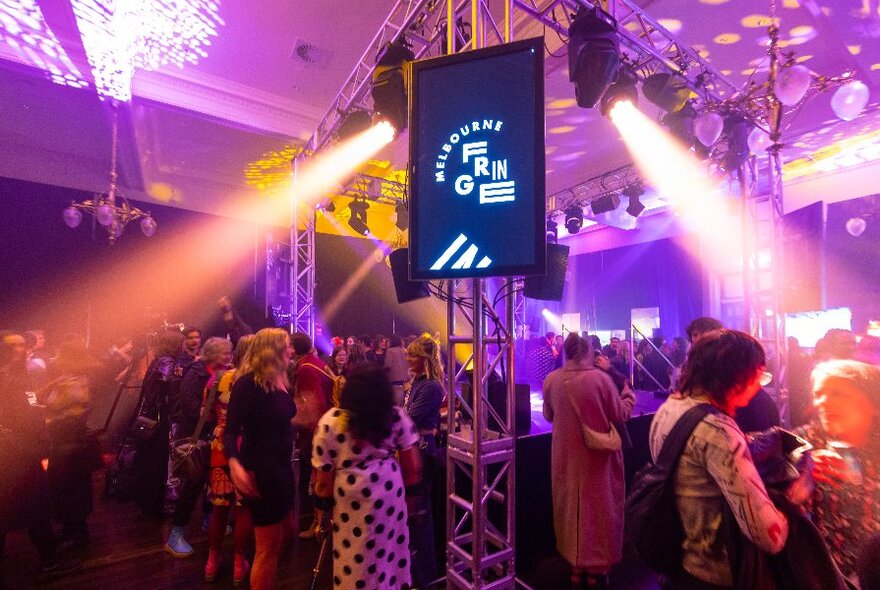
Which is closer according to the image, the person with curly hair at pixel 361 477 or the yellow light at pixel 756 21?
the person with curly hair at pixel 361 477

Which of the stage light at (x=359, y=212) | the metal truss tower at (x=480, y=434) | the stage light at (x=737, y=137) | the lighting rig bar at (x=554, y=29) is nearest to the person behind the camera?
the metal truss tower at (x=480, y=434)

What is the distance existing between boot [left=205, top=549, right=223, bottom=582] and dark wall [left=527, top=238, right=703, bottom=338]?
1015 cm

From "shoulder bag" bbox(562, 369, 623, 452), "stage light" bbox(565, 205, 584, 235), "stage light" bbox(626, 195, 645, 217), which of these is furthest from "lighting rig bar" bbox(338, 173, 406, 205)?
"shoulder bag" bbox(562, 369, 623, 452)

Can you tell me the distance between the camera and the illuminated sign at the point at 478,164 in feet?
6.50

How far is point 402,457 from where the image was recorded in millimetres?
2223

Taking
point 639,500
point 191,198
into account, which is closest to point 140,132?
point 191,198

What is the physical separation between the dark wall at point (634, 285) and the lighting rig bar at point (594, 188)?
2.93 m

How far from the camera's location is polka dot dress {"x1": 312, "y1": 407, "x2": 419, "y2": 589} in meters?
2.01

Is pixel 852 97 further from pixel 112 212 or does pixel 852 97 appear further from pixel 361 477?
pixel 112 212

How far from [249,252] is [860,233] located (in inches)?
432

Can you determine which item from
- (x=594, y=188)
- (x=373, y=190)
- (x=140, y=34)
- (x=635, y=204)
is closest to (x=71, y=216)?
(x=140, y=34)

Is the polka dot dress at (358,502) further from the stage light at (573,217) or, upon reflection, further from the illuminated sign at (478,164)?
the stage light at (573,217)

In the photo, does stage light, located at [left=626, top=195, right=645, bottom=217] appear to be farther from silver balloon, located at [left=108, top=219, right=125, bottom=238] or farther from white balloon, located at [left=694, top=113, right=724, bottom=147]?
silver balloon, located at [left=108, top=219, right=125, bottom=238]

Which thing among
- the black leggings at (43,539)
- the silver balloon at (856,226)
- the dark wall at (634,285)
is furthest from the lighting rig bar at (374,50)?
the dark wall at (634,285)
